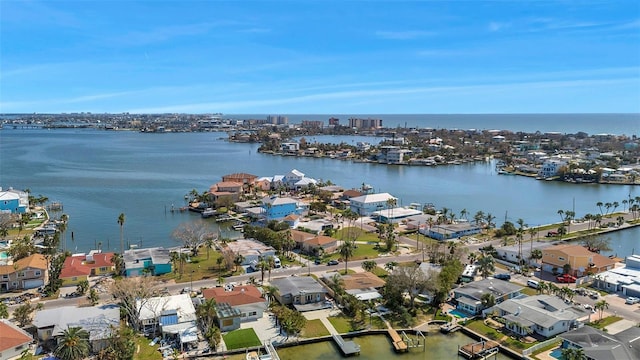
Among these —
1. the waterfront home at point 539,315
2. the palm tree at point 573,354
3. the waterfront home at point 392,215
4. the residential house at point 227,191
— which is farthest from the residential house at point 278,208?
the palm tree at point 573,354

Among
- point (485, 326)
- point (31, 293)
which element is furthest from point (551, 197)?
point (31, 293)

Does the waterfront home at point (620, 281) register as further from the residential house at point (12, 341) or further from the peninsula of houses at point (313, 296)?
the residential house at point (12, 341)

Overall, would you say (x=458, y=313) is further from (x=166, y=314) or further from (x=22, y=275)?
(x=22, y=275)

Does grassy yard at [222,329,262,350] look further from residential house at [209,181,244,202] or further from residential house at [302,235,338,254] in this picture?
residential house at [209,181,244,202]

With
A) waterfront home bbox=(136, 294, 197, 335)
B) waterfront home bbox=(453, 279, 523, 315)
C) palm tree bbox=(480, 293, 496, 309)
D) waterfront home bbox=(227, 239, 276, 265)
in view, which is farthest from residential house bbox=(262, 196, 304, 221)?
palm tree bbox=(480, 293, 496, 309)

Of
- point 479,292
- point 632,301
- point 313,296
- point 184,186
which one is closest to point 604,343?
point 479,292

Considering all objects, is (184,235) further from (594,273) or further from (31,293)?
(594,273)
